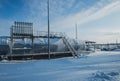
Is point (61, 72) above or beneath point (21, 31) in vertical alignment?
beneath

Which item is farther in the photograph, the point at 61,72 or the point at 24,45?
the point at 24,45

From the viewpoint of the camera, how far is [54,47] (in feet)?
104

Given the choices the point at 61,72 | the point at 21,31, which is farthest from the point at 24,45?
the point at 61,72

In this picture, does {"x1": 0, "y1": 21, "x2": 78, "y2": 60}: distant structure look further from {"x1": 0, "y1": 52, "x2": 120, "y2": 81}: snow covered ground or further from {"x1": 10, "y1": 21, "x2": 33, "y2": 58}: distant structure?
{"x1": 0, "y1": 52, "x2": 120, "y2": 81}: snow covered ground

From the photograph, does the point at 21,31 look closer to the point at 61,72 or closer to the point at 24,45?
the point at 24,45

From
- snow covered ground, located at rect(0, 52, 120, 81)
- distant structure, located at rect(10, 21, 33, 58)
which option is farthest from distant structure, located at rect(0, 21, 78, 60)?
snow covered ground, located at rect(0, 52, 120, 81)

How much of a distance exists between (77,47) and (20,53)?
1299 cm

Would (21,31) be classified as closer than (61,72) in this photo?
No

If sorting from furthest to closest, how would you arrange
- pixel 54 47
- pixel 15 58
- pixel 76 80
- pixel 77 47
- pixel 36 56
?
pixel 77 47 → pixel 54 47 → pixel 36 56 → pixel 15 58 → pixel 76 80

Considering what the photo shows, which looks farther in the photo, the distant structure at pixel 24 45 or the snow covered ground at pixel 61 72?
the distant structure at pixel 24 45

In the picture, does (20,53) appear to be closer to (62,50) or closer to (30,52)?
(30,52)

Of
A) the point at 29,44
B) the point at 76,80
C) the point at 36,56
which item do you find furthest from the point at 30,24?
the point at 76,80

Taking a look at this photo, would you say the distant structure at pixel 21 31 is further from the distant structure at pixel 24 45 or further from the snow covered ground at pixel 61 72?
the snow covered ground at pixel 61 72

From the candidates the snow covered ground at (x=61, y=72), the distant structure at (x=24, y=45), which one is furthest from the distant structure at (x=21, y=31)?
the snow covered ground at (x=61, y=72)
